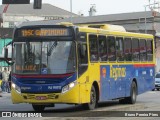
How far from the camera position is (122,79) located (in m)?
22.6

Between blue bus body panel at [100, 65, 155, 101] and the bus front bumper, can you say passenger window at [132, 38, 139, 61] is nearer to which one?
blue bus body panel at [100, 65, 155, 101]

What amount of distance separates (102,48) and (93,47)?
903 mm

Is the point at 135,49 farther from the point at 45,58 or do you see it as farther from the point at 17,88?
the point at 17,88

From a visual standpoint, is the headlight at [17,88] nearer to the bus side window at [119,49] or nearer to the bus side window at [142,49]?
the bus side window at [119,49]

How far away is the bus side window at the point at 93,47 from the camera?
19328 mm

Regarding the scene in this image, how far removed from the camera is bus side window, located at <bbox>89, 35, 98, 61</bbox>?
19328 millimetres

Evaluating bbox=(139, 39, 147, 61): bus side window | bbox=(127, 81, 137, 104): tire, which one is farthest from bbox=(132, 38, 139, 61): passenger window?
bbox=(127, 81, 137, 104): tire

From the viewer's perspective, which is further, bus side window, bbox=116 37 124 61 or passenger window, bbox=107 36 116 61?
bus side window, bbox=116 37 124 61

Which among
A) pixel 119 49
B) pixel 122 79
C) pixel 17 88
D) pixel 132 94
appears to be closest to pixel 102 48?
pixel 119 49

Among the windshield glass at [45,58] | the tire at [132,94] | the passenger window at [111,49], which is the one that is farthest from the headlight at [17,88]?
the tire at [132,94]

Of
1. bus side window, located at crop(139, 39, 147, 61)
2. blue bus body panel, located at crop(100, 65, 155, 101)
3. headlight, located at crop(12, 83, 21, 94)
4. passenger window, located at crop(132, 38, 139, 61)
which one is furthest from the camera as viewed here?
bus side window, located at crop(139, 39, 147, 61)

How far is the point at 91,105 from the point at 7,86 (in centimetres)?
1914

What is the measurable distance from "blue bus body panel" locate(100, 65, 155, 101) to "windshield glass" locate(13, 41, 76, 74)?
261cm

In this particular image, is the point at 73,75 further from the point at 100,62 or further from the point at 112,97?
the point at 112,97
